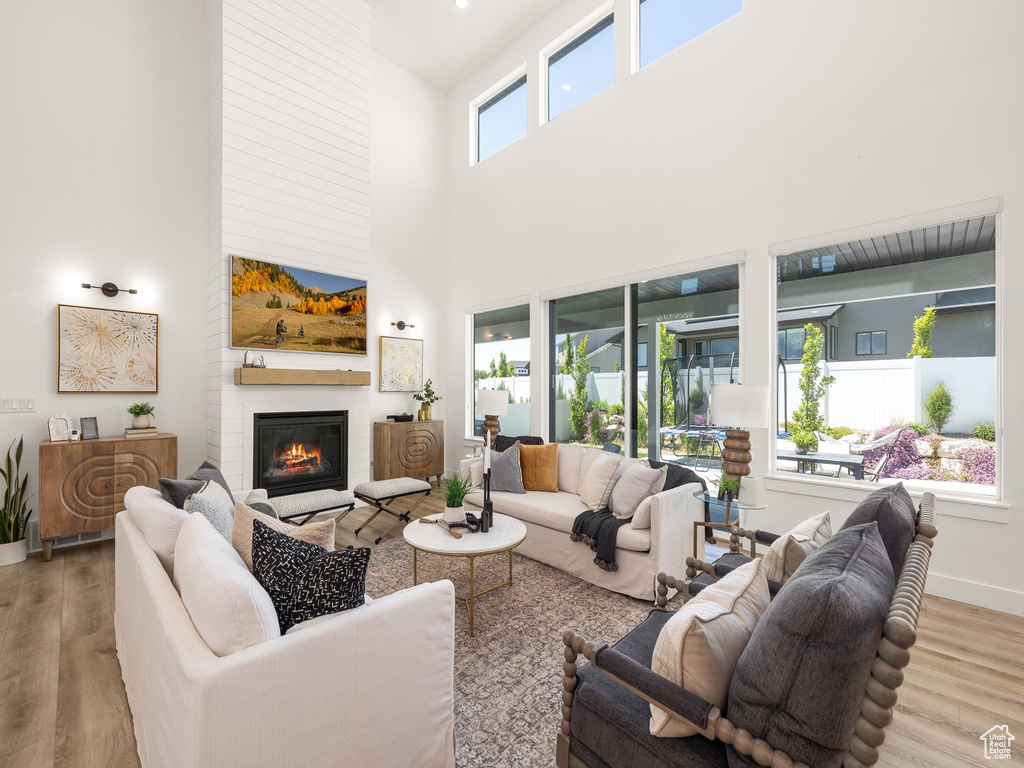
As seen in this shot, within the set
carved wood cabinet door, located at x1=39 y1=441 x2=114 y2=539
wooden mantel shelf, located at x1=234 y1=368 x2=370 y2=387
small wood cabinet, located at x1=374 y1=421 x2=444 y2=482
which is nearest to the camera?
carved wood cabinet door, located at x1=39 y1=441 x2=114 y2=539

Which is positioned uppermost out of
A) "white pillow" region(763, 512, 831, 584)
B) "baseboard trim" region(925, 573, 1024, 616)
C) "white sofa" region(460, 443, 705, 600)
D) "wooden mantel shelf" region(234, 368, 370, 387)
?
"wooden mantel shelf" region(234, 368, 370, 387)

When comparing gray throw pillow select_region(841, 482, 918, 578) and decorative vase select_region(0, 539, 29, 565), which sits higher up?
gray throw pillow select_region(841, 482, 918, 578)

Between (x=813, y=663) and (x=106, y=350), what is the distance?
525 cm

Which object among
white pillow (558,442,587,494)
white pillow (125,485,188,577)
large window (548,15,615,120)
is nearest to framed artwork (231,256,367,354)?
white pillow (558,442,587,494)

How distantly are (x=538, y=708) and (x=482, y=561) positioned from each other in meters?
1.59

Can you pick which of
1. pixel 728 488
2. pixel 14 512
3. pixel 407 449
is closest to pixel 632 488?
pixel 728 488

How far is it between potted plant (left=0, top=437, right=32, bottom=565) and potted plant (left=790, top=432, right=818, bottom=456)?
5.98 m

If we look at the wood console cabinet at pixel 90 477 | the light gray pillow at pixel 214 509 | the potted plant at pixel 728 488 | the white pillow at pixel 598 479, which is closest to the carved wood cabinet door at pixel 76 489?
the wood console cabinet at pixel 90 477

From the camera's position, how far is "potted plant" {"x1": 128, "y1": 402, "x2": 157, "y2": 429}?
159 inches

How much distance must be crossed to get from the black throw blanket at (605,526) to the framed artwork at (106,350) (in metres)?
4.05

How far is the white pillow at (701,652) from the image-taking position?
111 centimetres

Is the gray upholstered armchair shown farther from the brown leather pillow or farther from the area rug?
the brown leather pillow

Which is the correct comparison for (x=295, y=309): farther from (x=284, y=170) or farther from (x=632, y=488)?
(x=632, y=488)

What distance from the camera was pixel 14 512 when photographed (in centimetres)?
349
